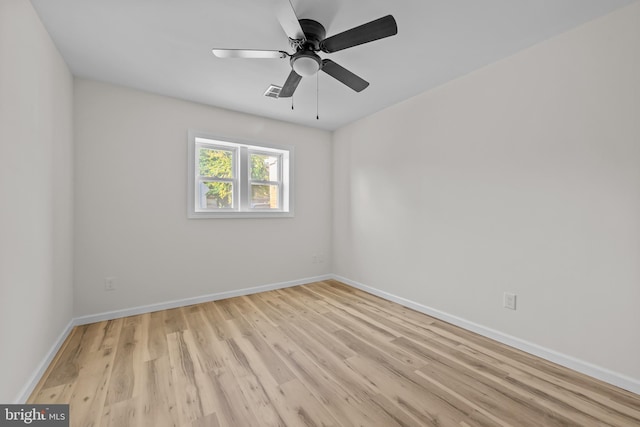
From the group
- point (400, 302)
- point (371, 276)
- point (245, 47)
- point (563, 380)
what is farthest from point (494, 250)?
point (245, 47)

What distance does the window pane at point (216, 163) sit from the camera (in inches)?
134

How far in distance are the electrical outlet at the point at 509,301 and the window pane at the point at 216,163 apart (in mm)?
3406

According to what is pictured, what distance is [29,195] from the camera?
5.44ft

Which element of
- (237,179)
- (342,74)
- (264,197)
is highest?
(342,74)

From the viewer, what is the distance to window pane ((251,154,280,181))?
379 cm

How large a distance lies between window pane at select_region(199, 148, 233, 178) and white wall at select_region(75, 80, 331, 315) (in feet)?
0.85

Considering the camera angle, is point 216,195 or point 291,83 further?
point 216,195

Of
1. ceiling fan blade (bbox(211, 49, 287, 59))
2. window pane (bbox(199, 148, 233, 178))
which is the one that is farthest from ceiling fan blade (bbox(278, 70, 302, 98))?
window pane (bbox(199, 148, 233, 178))

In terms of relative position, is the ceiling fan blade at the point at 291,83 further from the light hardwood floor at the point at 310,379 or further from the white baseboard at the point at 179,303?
the white baseboard at the point at 179,303

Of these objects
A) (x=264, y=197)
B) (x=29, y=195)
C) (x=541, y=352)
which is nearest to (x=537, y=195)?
(x=541, y=352)

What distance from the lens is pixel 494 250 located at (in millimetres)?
2348

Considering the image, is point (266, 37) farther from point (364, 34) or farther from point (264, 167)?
point (264, 167)

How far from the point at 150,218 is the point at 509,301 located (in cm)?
373

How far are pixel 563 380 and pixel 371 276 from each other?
212cm
